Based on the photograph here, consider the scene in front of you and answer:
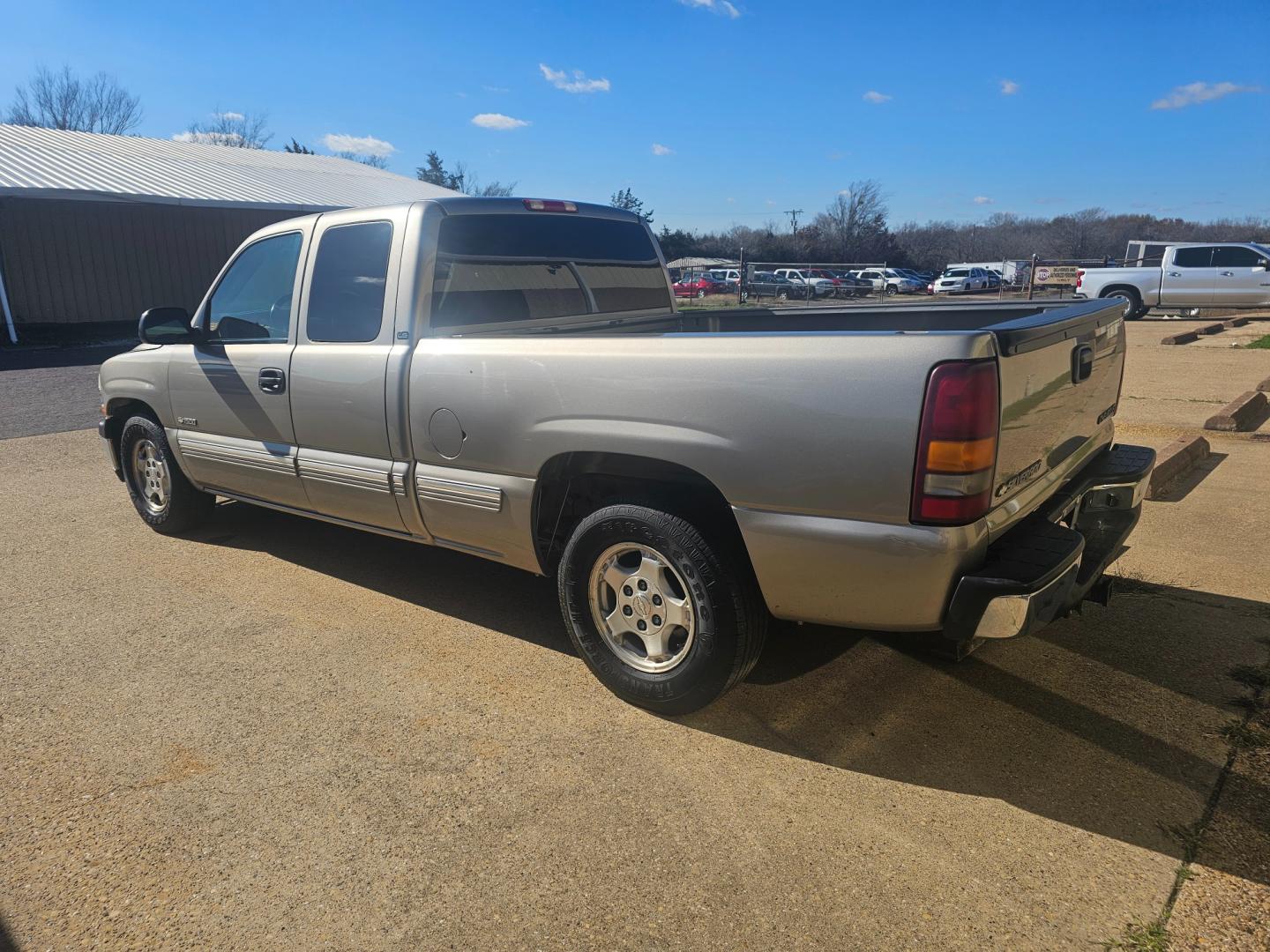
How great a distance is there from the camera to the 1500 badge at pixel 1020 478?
2.58 m

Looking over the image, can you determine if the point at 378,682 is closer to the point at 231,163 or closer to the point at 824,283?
the point at 231,163

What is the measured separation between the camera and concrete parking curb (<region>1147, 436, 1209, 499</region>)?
18.8 ft

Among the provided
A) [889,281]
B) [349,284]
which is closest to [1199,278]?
[349,284]

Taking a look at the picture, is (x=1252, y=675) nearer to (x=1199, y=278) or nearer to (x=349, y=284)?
(x=349, y=284)

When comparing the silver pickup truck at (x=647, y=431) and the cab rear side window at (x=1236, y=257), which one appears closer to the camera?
the silver pickup truck at (x=647, y=431)

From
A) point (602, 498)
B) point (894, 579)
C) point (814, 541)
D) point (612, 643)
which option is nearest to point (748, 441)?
point (814, 541)

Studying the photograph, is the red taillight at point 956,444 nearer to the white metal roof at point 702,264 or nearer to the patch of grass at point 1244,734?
the patch of grass at point 1244,734

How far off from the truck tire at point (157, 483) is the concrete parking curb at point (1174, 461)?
597 cm

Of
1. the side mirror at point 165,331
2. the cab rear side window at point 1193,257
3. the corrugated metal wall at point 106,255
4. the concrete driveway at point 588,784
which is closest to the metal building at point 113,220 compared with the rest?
the corrugated metal wall at point 106,255

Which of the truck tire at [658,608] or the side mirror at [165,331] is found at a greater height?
the side mirror at [165,331]

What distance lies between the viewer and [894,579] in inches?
100.0

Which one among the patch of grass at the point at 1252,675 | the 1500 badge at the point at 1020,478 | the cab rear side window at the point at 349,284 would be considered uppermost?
the cab rear side window at the point at 349,284

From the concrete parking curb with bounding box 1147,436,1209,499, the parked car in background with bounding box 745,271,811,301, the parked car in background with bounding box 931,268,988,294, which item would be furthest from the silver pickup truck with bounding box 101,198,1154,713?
the parked car in background with bounding box 931,268,988,294

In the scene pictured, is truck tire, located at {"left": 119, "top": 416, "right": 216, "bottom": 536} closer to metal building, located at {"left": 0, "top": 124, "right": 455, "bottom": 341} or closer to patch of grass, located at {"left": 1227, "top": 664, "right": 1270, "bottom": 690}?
patch of grass, located at {"left": 1227, "top": 664, "right": 1270, "bottom": 690}
